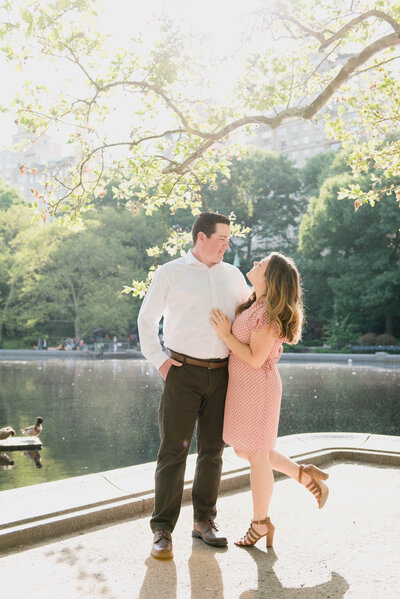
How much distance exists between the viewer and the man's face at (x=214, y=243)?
3857 millimetres

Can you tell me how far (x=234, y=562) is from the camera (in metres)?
3.51

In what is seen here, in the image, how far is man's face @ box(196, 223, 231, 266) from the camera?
386cm

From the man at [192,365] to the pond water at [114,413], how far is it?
4.23 metres

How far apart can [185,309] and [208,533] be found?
143cm

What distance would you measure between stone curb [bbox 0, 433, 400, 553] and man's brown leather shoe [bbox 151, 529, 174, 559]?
704mm

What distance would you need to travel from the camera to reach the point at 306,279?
41438mm

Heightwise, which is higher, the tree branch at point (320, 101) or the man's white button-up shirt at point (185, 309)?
the tree branch at point (320, 101)

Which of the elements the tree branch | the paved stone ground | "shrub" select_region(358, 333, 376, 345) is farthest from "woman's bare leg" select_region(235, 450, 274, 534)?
"shrub" select_region(358, 333, 376, 345)

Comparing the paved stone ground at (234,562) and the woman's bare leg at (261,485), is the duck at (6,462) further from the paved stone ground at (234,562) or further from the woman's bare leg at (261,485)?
the woman's bare leg at (261,485)

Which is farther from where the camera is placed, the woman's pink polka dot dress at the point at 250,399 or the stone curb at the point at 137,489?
the stone curb at the point at 137,489

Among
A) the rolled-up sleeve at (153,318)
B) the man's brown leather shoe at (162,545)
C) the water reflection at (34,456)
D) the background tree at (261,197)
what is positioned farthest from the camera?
the background tree at (261,197)

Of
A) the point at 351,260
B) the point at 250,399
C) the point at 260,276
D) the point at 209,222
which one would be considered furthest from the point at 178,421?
the point at 351,260

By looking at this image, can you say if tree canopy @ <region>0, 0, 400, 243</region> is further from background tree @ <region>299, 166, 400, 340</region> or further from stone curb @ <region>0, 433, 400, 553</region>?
background tree @ <region>299, 166, 400, 340</region>

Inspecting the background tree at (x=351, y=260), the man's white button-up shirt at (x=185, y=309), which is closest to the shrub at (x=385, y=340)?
the background tree at (x=351, y=260)
